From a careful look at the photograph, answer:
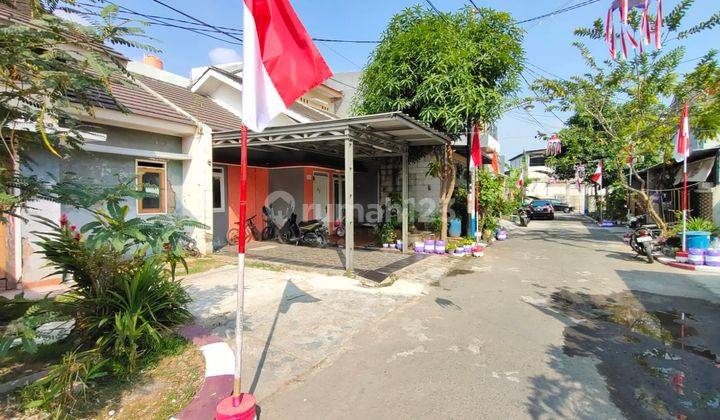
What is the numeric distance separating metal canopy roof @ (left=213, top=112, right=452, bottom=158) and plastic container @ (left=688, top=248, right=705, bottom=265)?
6.51 metres

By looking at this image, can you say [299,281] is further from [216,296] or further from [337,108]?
[337,108]

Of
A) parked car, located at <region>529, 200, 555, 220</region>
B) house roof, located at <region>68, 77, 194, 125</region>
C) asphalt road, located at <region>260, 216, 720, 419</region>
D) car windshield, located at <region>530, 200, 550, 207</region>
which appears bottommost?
asphalt road, located at <region>260, 216, 720, 419</region>

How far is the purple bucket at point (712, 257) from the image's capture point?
8805 mm

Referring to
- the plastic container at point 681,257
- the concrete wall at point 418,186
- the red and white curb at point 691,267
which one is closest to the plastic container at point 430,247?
the concrete wall at point 418,186

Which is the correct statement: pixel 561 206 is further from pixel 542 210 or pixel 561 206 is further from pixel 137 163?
pixel 137 163

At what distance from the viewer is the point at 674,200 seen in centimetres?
1591

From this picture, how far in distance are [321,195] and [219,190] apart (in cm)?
388

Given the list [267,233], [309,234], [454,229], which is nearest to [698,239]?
[454,229]

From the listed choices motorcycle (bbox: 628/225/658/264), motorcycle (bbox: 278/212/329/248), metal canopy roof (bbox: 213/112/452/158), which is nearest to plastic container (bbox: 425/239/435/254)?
metal canopy roof (bbox: 213/112/452/158)

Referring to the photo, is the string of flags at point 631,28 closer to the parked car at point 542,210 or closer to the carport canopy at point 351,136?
the carport canopy at point 351,136

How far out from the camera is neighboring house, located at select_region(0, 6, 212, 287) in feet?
20.7

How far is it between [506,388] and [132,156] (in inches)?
331

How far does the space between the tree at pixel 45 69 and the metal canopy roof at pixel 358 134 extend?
17.2 ft

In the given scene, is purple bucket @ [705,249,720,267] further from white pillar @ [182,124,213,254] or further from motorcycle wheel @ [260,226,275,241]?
white pillar @ [182,124,213,254]
